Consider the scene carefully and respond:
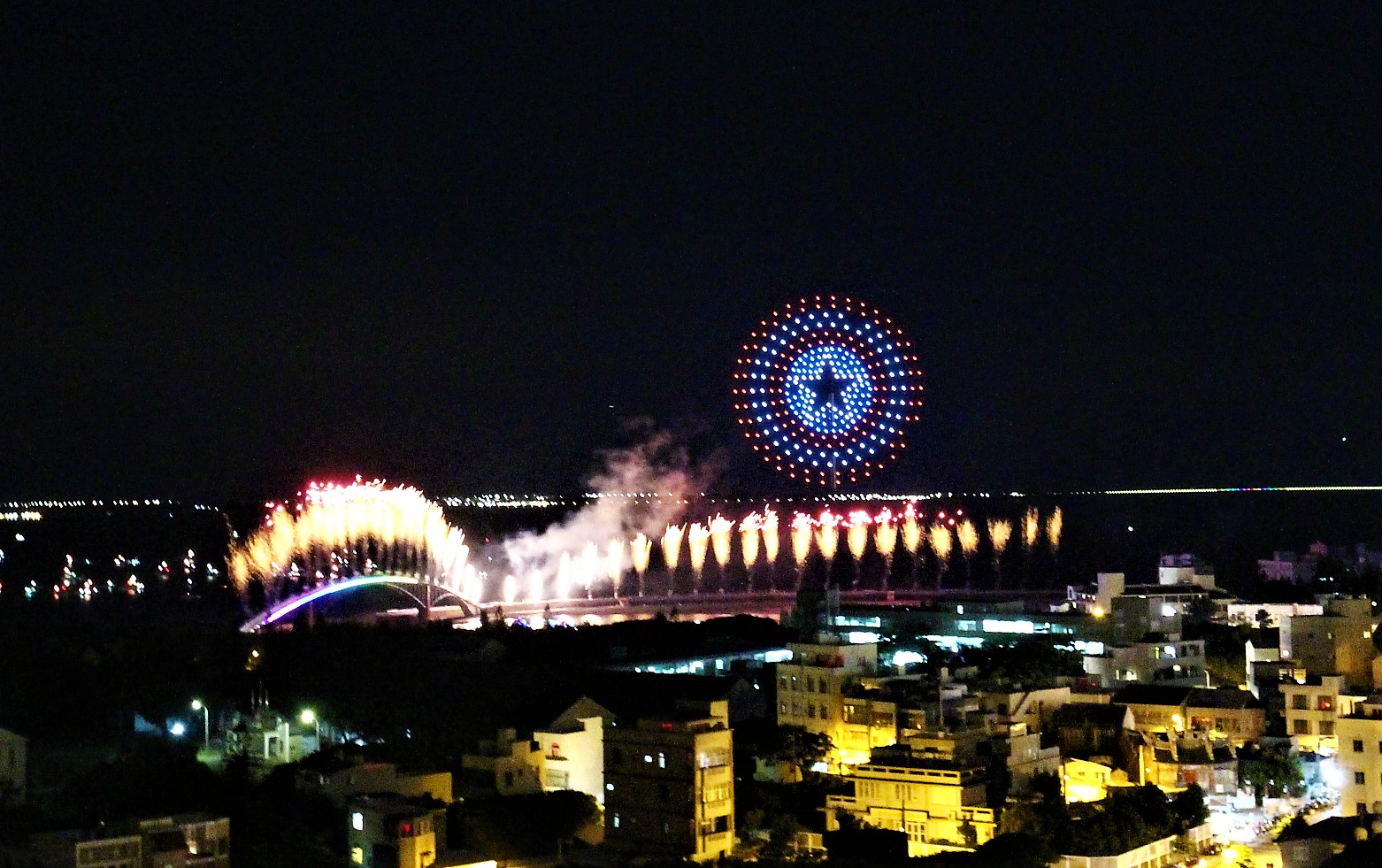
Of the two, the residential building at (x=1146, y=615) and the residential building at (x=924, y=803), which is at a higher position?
the residential building at (x=1146, y=615)

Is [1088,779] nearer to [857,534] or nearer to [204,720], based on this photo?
[204,720]

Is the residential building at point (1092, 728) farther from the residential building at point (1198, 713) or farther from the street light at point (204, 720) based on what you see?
the street light at point (204, 720)

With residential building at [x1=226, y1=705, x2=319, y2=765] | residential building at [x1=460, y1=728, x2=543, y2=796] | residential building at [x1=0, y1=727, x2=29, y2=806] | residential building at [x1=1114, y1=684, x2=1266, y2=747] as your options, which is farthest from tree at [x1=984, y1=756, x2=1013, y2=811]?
residential building at [x1=0, y1=727, x2=29, y2=806]

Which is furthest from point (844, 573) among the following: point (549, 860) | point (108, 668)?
point (549, 860)

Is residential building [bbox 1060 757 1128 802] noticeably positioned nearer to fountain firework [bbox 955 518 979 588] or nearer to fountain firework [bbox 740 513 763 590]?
fountain firework [bbox 740 513 763 590]

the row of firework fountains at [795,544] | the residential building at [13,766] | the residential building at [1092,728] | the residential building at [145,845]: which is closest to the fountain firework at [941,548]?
the row of firework fountains at [795,544]

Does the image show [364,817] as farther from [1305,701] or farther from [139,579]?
[139,579]
